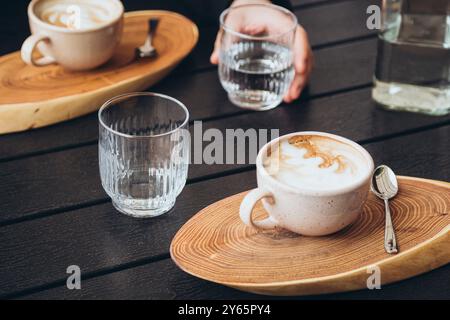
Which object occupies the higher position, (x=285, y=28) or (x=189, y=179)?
(x=285, y=28)

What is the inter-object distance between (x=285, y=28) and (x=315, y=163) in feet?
1.27

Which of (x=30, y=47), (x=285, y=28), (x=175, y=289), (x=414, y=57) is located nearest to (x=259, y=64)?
(x=285, y=28)

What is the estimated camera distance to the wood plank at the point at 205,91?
1.09 m

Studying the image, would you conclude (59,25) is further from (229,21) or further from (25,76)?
(229,21)

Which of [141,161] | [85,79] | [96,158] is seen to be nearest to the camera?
[141,161]

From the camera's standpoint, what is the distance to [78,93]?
114 centimetres

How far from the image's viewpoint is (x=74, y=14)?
3.98ft

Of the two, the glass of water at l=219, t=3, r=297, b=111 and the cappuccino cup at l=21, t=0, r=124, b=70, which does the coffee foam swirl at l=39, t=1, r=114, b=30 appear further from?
the glass of water at l=219, t=3, r=297, b=111

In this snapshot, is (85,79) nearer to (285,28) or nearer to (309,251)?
(285,28)

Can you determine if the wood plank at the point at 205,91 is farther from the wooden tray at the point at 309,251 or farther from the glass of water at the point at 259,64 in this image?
the wooden tray at the point at 309,251

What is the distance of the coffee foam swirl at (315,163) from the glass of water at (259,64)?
26 centimetres

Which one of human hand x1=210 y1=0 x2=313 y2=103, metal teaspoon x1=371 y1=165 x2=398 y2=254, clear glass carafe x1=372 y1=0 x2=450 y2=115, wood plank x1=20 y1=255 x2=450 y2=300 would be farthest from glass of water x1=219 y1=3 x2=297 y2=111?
wood plank x1=20 y1=255 x2=450 y2=300

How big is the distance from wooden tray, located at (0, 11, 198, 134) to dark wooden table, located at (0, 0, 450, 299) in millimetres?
21

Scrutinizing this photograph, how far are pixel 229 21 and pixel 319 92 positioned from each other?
6.8 inches
